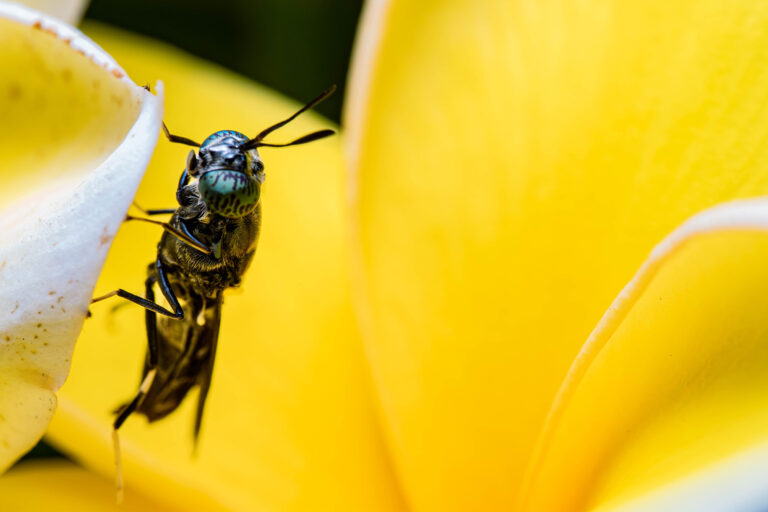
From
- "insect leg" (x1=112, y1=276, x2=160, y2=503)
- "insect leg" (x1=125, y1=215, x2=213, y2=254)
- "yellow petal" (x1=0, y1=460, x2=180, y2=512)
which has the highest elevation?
"insect leg" (x1=125, y1=215, x2=213, y2=254)

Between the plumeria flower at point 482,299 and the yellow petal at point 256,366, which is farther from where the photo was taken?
the yellow petal at point 256,366

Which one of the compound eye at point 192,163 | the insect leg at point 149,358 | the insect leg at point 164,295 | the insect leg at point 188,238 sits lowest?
the insect leg at point 149,358

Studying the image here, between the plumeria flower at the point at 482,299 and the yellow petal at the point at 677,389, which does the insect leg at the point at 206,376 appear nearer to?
the plumeria flower at the point at 482,299

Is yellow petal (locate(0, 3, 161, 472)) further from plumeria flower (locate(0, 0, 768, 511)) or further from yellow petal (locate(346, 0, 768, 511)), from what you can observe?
yellow petal (locate(346, 0, 768, 511))

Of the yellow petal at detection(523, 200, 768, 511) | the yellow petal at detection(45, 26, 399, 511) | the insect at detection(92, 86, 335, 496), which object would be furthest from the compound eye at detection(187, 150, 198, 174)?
the yellow petal at detection(523, 200, 768, 511)

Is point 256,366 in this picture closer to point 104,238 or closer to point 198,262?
point 198,262

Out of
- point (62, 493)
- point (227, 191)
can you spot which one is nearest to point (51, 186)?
point (227, 191)

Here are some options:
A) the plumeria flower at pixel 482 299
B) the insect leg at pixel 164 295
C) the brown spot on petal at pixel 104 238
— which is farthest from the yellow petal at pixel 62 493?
the brown spot on petal at pixel 104 238
